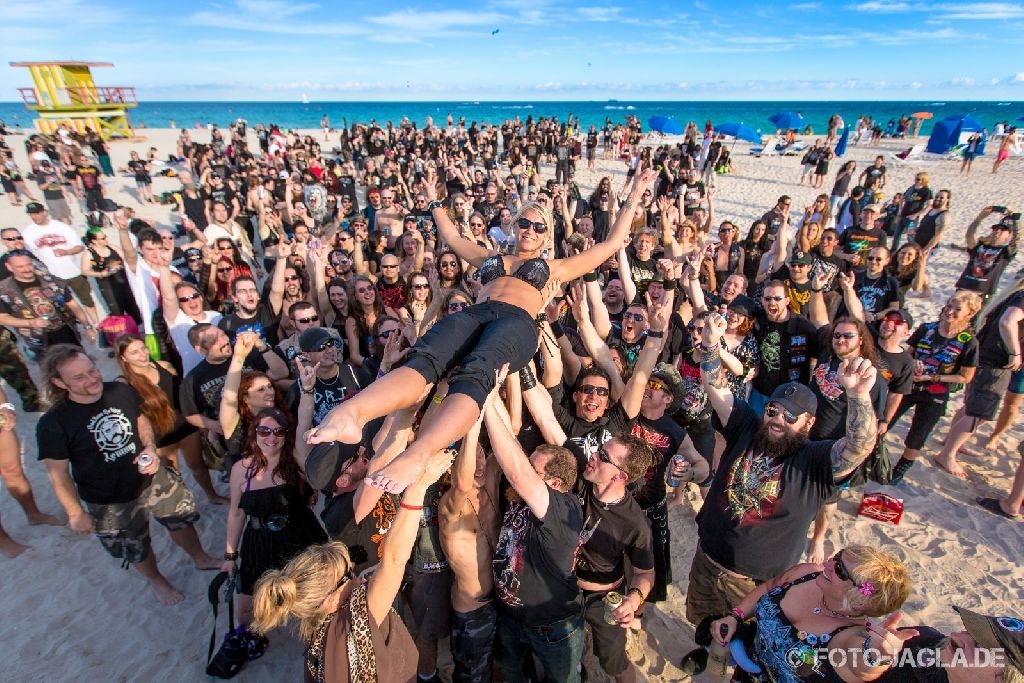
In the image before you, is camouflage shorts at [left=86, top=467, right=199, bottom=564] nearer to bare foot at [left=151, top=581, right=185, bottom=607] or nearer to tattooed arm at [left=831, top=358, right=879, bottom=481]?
bare foot at [left=151, top=581, right=185, bottom=607]

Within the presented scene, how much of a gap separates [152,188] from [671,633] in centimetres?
2466

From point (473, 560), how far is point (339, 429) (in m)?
1.29

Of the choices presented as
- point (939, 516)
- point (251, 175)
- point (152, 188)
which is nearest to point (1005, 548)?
point (939, 516)

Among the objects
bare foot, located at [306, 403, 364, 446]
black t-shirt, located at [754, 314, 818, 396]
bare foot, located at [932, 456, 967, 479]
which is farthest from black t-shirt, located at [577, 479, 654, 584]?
bare foot, located at [932, 456, 967, 479]

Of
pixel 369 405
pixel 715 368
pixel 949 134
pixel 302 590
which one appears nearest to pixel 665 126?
pixel 949 134

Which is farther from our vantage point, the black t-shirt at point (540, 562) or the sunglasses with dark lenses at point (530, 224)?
the sunglasses with dark lenses at point (530, 224)

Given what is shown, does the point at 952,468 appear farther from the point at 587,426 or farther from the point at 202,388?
the point at 202,388

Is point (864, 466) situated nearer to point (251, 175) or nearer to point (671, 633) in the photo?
point (671, 633)

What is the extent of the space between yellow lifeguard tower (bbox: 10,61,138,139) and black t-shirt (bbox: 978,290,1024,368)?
4062cm

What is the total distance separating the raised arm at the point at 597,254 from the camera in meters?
3.80

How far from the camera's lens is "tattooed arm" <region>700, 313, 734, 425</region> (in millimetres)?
3494

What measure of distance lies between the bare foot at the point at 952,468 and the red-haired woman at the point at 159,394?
793cm

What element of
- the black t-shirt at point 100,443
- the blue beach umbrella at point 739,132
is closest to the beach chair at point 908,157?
the blue beach umbrella at point 739,132

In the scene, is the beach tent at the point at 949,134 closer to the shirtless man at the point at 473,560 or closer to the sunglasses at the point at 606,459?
the sunglasses at the point at 606,459
